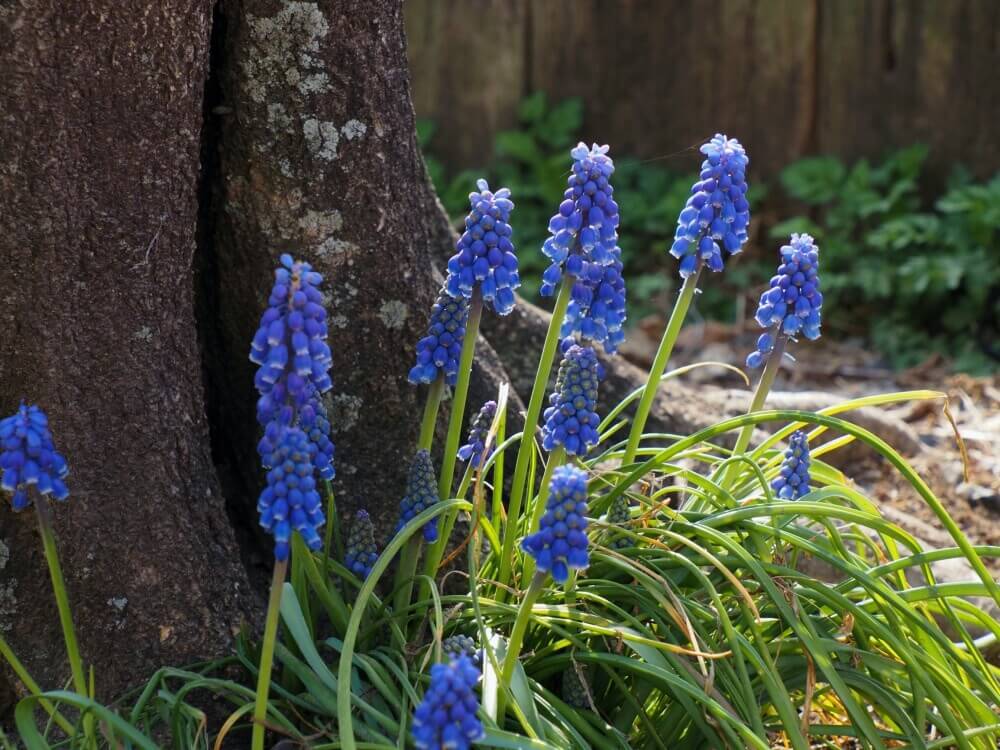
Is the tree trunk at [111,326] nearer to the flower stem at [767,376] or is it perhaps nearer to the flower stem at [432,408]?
the flower stem at [432,408]

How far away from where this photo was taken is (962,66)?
7.10 metres

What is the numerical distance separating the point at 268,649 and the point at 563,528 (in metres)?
0.57

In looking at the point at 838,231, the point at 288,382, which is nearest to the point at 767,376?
the point at 288,382

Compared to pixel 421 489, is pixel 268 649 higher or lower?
lower

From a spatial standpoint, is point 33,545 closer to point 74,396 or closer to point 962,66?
point 74,396

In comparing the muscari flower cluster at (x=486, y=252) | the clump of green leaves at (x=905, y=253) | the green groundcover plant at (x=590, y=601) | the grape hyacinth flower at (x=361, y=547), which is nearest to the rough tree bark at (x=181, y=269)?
the green groundcover plant at (x=590, y=601)

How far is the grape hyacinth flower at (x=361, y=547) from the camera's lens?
278 centimetres

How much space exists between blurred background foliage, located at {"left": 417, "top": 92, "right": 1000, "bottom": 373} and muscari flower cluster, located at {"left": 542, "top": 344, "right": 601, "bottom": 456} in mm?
3998

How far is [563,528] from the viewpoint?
2129mm

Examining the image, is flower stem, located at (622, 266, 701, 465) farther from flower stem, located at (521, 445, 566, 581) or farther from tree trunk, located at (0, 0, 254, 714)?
tree trunk, located at (0, 0, 254, 714)

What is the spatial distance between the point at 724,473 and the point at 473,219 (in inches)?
40.4

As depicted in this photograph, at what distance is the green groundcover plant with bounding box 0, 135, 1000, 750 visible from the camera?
244 centimetres

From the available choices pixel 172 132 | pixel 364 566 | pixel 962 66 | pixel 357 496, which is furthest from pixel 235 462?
pixel 962 66

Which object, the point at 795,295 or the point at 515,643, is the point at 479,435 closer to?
the point at 515,643
